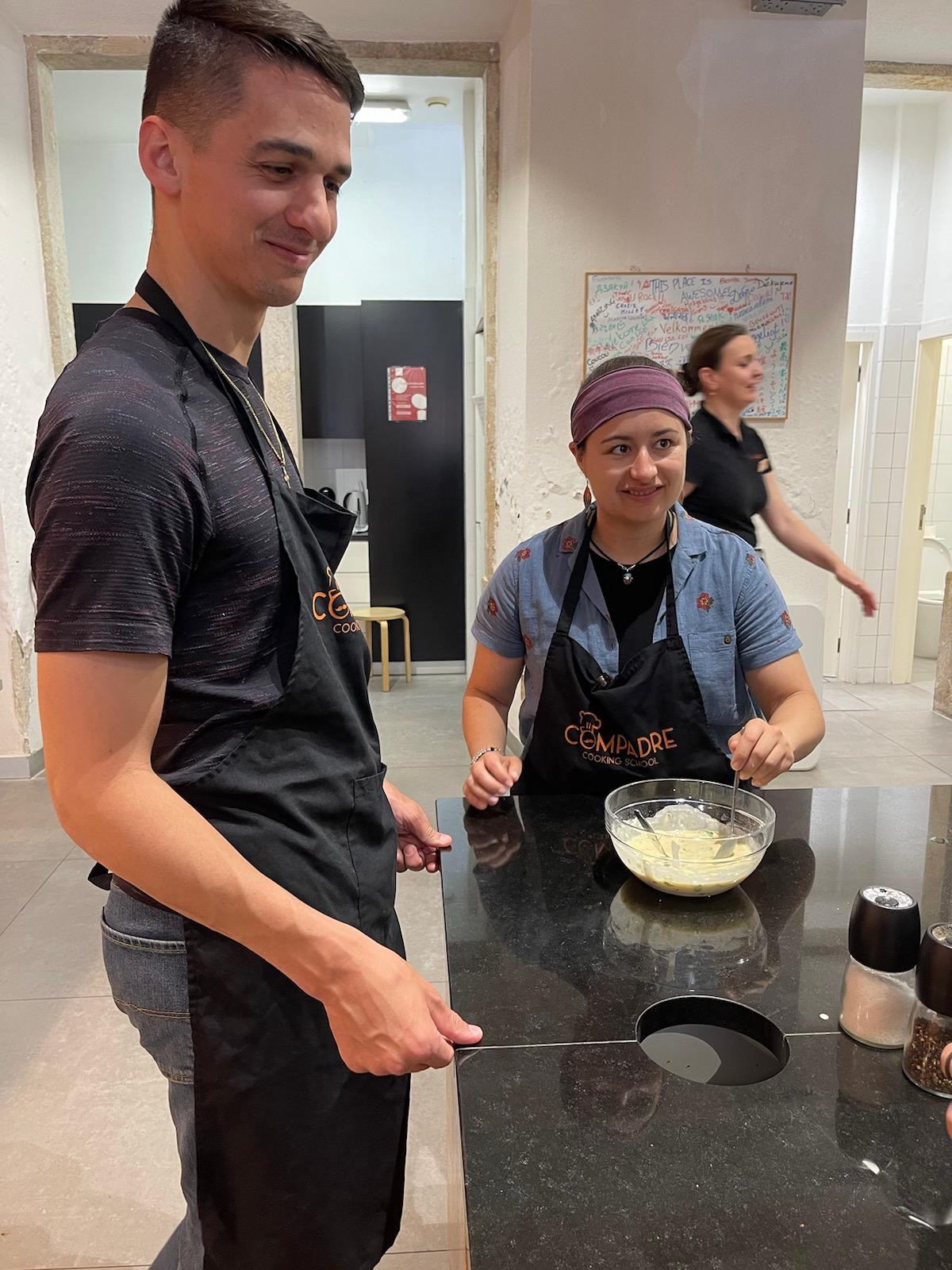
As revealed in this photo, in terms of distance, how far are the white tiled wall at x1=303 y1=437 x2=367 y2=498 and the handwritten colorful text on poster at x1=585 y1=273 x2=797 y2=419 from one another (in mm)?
3321

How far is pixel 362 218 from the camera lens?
645 cm

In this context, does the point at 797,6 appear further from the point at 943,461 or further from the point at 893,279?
the point at 943,461

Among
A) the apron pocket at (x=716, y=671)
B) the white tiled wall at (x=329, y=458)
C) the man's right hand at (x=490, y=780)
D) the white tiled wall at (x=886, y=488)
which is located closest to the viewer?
the man's right hand at (x=490, y=780)

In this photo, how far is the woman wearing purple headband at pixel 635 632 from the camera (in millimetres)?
1625

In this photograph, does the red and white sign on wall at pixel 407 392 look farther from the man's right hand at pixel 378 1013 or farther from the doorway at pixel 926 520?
the man's right hand at pixel 378 1013

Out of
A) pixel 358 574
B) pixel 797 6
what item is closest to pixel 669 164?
pixel 797 6

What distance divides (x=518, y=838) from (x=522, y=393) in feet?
8.91

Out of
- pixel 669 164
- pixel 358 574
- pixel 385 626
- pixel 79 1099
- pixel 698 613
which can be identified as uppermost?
pixel 669 164

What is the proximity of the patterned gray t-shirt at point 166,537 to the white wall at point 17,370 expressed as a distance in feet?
10.9

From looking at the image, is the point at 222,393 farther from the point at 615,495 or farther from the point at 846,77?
the point at 846,77

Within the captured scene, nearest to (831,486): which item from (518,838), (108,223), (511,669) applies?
(511,669)

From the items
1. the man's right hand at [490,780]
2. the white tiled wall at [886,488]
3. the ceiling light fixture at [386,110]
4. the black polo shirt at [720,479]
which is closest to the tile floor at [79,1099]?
the man's right hand at [490,780]

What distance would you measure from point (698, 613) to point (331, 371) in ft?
16.2

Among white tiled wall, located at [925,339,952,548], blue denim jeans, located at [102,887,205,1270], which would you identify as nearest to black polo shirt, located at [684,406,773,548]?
blue denim jeans, located at [102,887,205,1270]
